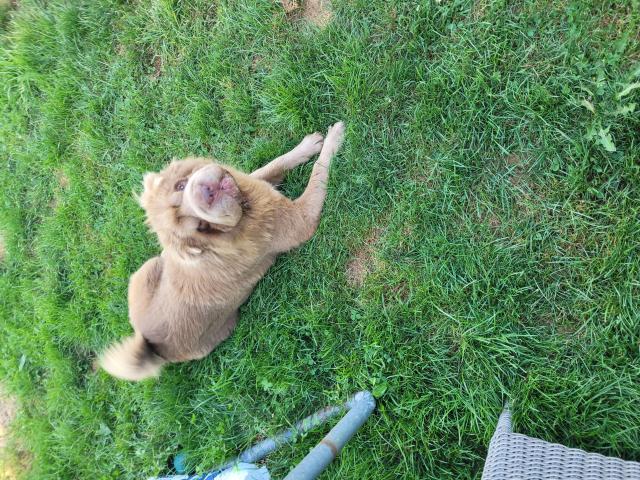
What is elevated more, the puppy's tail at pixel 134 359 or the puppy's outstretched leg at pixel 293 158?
the puppy's outstretched leg at pixel 293 158

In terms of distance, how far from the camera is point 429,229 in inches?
137

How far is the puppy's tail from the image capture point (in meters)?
3.74

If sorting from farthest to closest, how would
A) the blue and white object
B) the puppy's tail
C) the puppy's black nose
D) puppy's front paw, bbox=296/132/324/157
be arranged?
1. puppy's front paw, bbox=296/132/324/157
2. the puppy's tail
3. the puppy's black nose
4. the blue and white object

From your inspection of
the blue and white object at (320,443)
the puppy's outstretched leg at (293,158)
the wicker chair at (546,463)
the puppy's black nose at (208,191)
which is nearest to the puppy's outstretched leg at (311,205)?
the puppy's outstretched leg at (293,158)

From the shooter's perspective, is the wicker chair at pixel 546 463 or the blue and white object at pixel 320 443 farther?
the blue and white object at pixel 320 443

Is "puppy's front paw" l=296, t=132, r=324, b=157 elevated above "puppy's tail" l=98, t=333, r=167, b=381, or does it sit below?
above

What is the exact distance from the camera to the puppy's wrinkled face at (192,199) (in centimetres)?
322

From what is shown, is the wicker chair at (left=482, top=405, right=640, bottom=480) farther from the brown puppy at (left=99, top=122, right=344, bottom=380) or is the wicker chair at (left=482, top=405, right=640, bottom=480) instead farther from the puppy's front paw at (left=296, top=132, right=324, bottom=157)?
the puppy's front paw at (left=296, top=132, right=324, bottom=157)

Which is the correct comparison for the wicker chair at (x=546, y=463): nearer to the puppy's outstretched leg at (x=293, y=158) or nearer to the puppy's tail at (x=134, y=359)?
the puppy's outstretched leg at (x=293, y=158)

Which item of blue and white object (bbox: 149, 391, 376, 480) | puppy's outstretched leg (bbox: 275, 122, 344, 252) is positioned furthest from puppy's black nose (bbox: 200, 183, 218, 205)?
blue and white object (bbox: 149, 391, 376, 480)

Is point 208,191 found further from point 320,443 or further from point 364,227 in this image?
point 320,443

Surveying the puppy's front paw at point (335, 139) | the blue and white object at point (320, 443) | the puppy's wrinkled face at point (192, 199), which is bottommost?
the blue and white object at point (320, 443)

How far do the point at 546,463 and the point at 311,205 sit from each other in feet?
7.62

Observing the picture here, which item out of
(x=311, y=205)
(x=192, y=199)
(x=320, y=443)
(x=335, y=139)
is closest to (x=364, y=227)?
(x=311, y=205)
